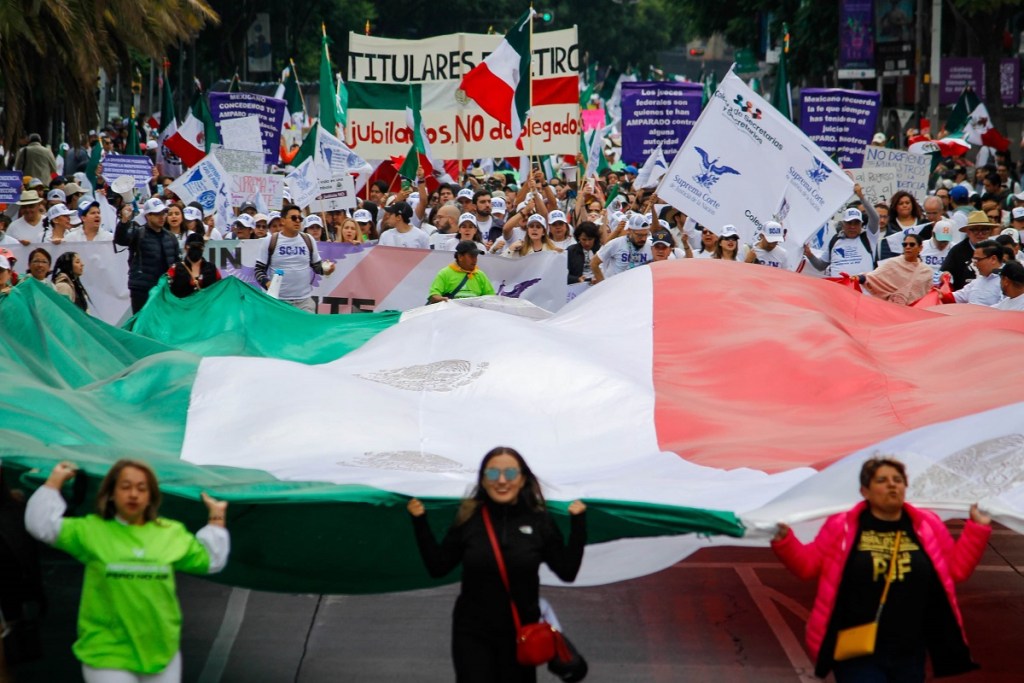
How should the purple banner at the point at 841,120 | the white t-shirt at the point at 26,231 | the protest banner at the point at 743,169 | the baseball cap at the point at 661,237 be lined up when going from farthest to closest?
the purple banner at the point at 841,120 → the white t-shirt at the point at 26,231 → the baseball cap at the point at 661,237 → the protest banner at the point at 743,169

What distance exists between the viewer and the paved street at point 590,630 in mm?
8445

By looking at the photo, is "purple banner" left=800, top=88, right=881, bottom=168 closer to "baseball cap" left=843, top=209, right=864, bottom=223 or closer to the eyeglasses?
"baseball cap" left=843, top=209, right=864, bottom=223

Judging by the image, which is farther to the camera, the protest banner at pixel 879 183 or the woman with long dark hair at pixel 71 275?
the protest banner at pixel 879 183


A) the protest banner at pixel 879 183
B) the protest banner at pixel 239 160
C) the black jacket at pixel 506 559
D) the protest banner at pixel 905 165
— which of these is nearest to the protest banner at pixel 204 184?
the protest banner at pixel 239 160

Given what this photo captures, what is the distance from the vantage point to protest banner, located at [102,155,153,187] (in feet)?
75.4

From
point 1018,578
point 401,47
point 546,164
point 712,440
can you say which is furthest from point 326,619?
point 546,164

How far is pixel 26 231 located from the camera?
1738 cm

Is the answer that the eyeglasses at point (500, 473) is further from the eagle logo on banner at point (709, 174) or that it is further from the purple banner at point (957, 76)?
the purple banner at point (957, 76)

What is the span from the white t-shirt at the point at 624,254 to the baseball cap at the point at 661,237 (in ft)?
0.42

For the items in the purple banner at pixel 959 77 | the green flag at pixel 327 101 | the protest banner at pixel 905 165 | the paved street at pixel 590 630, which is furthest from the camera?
the purple banner at pixel 959 77

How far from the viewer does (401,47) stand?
813 inches

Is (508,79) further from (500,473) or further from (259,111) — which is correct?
(500,473)

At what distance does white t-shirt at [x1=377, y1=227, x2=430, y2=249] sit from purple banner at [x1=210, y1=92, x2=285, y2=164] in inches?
285

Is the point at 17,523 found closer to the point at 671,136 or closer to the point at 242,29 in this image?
the point at 671,136
